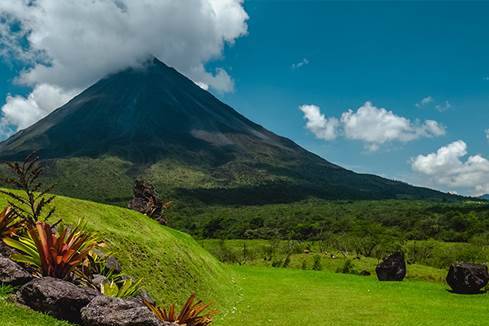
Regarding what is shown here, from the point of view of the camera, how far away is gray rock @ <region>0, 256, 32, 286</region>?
449 inches

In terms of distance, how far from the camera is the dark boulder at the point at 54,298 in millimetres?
10570

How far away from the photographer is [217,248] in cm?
6575

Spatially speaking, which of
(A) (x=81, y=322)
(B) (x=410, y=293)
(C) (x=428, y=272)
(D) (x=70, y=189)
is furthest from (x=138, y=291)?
(D) (x=70, y=189)

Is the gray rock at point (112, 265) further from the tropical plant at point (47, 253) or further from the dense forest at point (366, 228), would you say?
the dense forest at point (366, 228)

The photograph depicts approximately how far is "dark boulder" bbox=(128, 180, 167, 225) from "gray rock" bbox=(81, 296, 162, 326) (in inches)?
1025

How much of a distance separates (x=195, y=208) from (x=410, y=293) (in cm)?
13414

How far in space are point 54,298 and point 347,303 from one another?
1809cm

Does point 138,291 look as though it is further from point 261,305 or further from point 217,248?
point 217,248

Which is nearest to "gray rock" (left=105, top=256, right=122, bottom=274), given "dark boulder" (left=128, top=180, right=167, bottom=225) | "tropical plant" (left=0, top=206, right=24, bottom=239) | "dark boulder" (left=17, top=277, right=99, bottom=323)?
"tropical plant" (left=0, top=206, right=24, bottom=239)

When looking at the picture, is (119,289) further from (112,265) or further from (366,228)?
(366,228)

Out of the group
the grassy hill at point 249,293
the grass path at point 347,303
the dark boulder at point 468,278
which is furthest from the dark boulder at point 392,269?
the dark boulder at point 468,278

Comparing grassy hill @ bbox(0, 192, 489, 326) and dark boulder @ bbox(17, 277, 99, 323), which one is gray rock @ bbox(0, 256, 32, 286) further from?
grassy hill @ bbox(0, 192, 489, 326)

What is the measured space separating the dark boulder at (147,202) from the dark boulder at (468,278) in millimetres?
20551

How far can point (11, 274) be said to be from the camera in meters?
11.5
